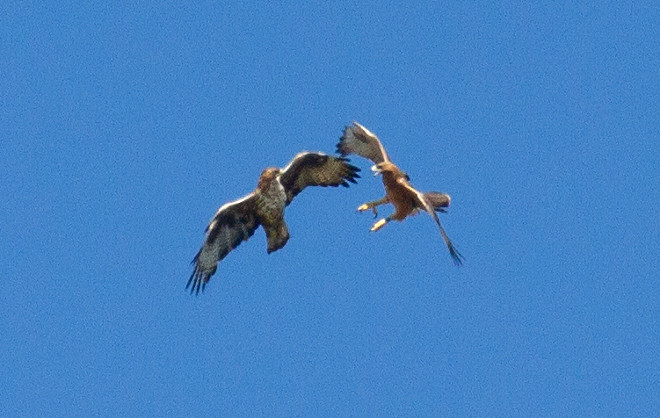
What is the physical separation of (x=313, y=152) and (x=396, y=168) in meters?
1.32

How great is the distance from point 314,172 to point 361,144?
0.89 m

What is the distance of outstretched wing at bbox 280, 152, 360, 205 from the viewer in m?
21.8

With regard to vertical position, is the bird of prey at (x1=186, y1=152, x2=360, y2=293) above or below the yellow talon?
Answer: above

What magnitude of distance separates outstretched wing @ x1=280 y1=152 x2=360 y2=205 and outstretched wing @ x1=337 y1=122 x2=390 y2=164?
0.29 meters

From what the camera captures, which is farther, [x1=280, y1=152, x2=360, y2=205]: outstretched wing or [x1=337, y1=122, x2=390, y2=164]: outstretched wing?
[x1=337, y1=122, x2=390, y2=164]: outstretched wing

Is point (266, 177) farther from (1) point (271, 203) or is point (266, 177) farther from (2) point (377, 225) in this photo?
(2) point (377, 225)

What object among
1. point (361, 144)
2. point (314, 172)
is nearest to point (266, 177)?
point (314, 172)

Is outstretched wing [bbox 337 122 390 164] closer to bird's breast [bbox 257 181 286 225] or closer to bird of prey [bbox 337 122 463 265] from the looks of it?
bird of prey [bbox 337 122 463 265]

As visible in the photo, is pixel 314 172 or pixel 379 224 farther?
pixel 314 172

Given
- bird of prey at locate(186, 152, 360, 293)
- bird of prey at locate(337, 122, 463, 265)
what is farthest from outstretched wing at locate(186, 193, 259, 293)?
bird of prey at locate(337, 122, 463, 265)

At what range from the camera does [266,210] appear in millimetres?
21406

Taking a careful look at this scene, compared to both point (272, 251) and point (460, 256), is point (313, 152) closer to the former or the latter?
point (272, 251)

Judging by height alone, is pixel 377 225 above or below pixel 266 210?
below

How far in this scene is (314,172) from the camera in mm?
22266
